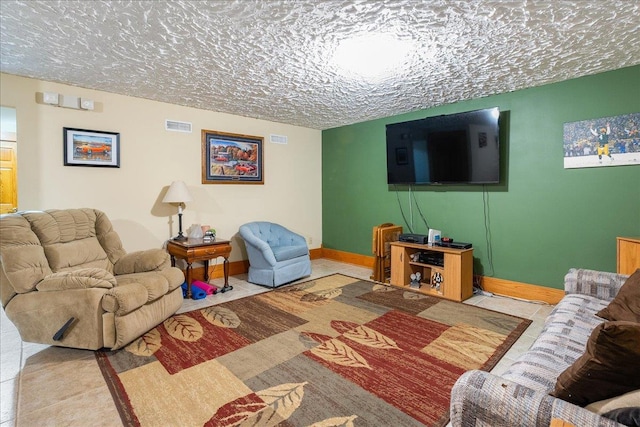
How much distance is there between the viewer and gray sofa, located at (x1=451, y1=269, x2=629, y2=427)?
0.99 metres

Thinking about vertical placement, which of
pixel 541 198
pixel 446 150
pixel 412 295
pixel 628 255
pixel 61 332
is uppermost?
pixel 446 150

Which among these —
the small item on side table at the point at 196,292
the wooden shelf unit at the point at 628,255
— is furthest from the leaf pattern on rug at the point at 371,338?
the wooden shelf unit at the point at 628,255

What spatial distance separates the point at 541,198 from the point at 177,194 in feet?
13.8

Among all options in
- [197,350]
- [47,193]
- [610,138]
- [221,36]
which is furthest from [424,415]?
[47,193]

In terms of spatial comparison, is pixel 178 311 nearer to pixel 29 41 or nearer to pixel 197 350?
pixel 197 350

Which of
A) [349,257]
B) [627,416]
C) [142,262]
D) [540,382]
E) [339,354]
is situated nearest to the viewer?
[627,416]

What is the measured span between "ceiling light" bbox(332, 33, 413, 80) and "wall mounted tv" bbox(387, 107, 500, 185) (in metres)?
1.35

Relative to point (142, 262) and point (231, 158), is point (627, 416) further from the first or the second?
point (231, 158)

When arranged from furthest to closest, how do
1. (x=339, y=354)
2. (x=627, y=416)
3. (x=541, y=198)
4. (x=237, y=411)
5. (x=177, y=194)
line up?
(x=177, y=194)
(x=541, y=198)
(x=339, y=354)
(x=237, y=411)
(x=627, y=416)

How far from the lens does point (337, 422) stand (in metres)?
1.73

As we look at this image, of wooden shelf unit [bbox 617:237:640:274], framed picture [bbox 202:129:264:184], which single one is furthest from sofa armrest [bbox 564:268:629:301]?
framed picture [bbox 202:129:264:184]

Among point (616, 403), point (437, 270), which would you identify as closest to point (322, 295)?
point (437, 270)

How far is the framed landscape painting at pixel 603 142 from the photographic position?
2.99 m

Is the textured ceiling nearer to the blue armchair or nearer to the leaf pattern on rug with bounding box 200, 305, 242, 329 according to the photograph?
the blue armchair
